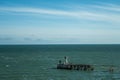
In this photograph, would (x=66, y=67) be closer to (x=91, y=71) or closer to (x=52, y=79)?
(x=91, y=71)

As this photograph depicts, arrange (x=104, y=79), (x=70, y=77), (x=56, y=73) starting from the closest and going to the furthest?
(x=104, y=79) → (x=70, y=77) → (x=56, y=73)

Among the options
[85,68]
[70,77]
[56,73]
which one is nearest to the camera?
[70,77]

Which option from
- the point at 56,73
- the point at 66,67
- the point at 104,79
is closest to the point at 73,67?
the point at 66,67

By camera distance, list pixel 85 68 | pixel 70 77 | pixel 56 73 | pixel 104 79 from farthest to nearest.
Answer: pixel 85 68
pixel 56 73
pixel 70 77
pixel 104 79

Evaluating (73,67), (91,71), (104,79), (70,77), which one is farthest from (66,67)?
(104,79)

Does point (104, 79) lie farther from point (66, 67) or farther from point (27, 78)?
point (66, 67)

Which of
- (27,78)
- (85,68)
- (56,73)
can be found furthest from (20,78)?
(85,68)

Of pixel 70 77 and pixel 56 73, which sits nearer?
pixel 70 77
